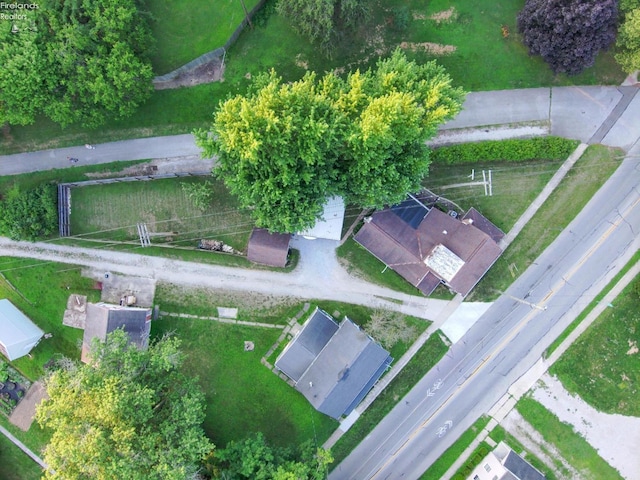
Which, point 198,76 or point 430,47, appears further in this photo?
point 198,76

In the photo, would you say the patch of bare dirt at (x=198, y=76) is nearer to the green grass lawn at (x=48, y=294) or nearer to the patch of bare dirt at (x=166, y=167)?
the patch of bare dirt at (x=166, y=167)

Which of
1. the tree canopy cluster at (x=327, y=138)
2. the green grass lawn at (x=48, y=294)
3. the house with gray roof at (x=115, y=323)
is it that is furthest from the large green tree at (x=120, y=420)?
the tree canopy cluster at (x=327, y=138)

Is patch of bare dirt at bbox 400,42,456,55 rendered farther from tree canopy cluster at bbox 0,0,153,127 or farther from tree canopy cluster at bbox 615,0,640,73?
tree canopy cluster at bbox 0,0,153,127

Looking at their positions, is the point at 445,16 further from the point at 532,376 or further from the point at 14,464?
the point at 14,464

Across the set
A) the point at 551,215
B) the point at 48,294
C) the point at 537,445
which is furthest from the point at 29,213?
the point at 537,445

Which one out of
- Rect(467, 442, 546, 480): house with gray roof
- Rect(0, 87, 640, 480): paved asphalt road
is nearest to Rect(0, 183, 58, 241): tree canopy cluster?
Rect(0, 87, 640, 480): paved asphalt road

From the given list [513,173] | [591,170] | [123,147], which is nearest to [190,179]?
[123,147]

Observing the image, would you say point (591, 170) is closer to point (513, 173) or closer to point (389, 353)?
point (513, 173)
